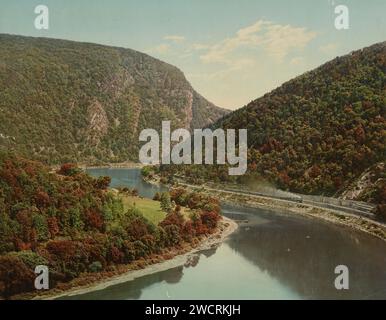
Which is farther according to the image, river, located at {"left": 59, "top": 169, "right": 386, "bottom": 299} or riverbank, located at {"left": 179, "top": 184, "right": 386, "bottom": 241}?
riverbank, located at {"left": 179, "top": 184, "right": 386, "bottom": 241}

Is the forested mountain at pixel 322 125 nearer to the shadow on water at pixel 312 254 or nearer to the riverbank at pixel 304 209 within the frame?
the riverbank at pixel 304 209

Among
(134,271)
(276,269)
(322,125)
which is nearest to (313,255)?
(276,269)

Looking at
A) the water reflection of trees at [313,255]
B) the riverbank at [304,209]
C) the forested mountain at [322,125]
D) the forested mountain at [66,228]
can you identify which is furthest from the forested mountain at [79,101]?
the forested mountain at [66,228]

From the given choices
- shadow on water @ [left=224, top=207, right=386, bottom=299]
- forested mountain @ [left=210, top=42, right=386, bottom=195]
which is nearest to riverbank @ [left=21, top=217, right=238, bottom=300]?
shadow on water @ [left=224, top=207, right=386, bottom=299]

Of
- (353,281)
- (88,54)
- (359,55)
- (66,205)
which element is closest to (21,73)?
(88,54)

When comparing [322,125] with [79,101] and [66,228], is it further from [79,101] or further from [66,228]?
[79,101]

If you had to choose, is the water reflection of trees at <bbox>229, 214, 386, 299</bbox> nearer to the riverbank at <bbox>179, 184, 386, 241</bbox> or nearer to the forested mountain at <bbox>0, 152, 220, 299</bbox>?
the riverbank at <bbox>179, 184, 386, 241</bbox>
